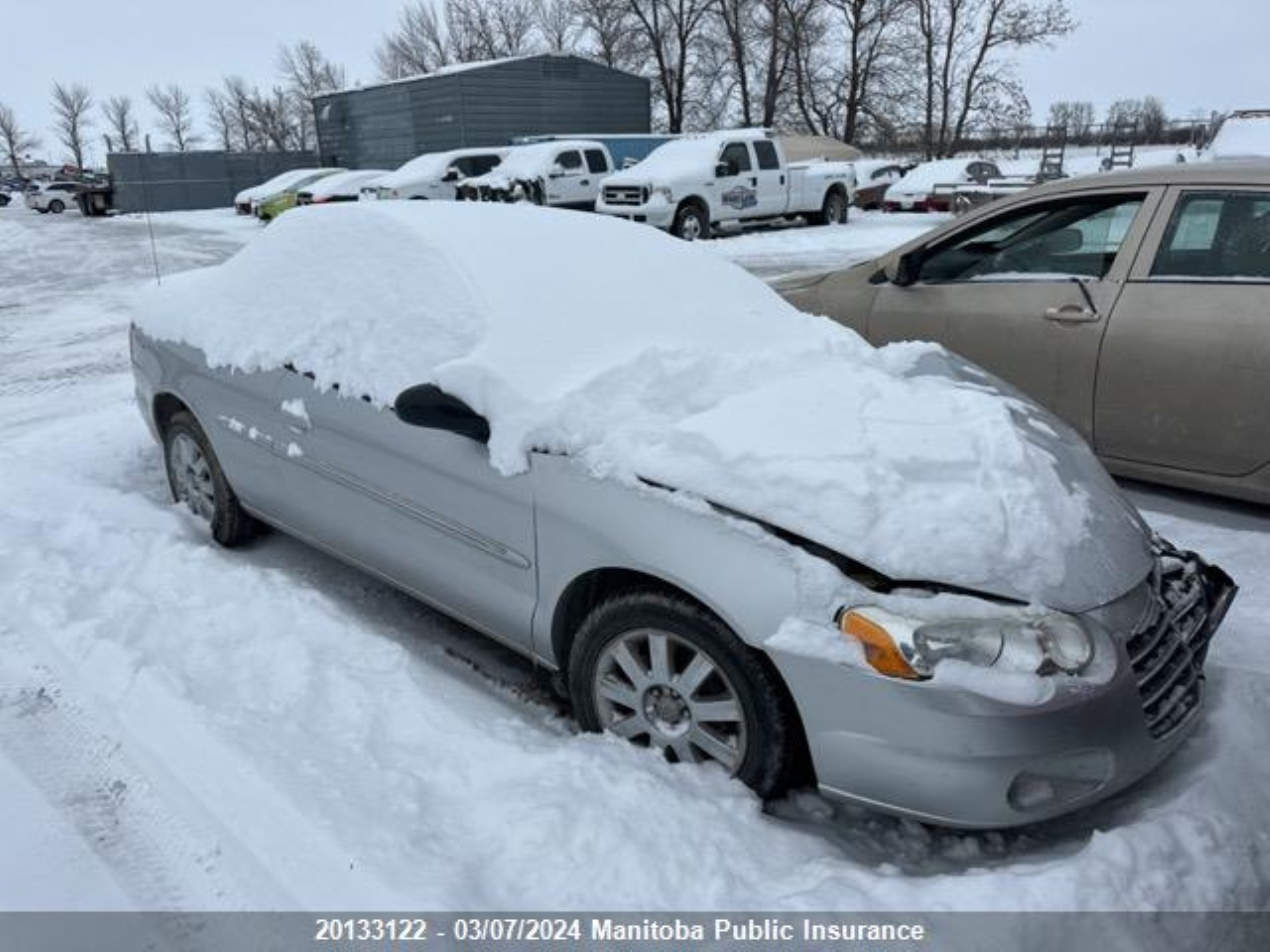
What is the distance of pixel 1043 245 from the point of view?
4699mm

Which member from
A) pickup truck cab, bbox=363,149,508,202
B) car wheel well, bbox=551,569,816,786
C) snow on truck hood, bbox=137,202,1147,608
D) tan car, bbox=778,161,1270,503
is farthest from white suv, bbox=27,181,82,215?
car wheel well, bbox=551,569,816,786

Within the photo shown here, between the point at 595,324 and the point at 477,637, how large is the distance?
4.14 feet

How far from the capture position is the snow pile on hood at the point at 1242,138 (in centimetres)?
818

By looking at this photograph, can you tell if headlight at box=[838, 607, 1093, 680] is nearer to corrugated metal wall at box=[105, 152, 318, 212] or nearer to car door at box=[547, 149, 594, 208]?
car door at box=[547, 149, 594, 208]

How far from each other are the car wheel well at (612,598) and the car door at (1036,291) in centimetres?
270

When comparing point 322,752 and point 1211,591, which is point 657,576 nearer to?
point 322,752

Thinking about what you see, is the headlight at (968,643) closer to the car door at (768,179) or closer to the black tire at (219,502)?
the black tire at (219,502)

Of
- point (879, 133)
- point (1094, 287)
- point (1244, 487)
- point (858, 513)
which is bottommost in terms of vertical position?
point (1244, 487)

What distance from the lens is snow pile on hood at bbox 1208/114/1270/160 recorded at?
818 cm

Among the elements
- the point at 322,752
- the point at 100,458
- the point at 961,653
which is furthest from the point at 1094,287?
the point at 100,458

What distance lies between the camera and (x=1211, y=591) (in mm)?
2904

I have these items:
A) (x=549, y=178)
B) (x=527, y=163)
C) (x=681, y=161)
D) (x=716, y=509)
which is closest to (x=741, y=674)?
(x=716, y=509)

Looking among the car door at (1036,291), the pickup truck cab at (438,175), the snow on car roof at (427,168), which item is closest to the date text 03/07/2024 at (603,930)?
the car door at (1036,291)

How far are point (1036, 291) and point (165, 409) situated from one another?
420cm
